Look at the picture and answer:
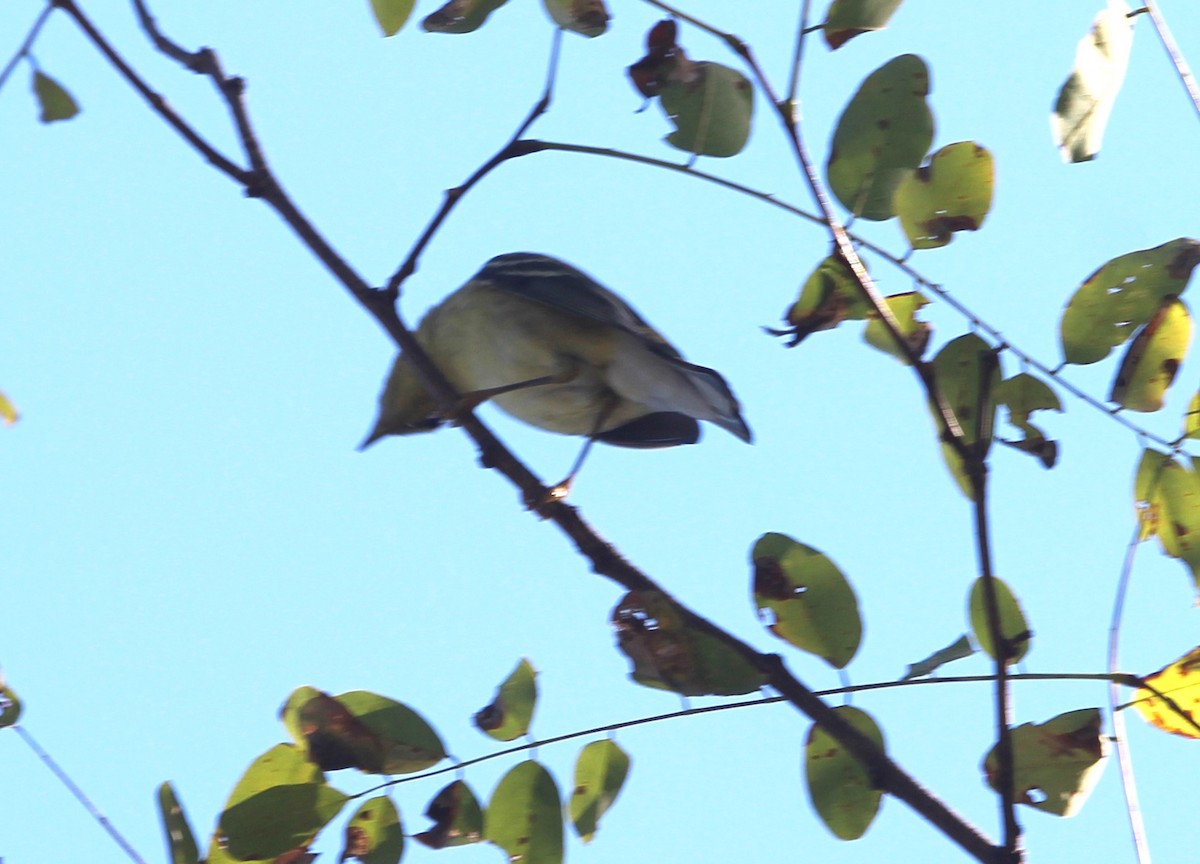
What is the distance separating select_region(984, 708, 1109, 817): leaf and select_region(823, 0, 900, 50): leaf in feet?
4.36

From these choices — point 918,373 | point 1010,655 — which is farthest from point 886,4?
point 1010,655

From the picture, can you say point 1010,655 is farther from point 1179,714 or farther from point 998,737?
point 1179,714

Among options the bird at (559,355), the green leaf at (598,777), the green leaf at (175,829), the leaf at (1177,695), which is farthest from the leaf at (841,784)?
the bird at (559,355)

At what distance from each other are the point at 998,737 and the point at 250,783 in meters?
1.34

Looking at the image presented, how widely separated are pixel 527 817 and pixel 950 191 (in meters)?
1.46

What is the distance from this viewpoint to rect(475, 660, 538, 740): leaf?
233 cm

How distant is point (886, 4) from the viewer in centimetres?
231

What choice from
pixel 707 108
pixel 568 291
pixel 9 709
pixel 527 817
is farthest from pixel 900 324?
pixel 568 291

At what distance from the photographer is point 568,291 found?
4562 mm

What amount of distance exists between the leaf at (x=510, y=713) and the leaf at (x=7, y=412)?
1.36 m

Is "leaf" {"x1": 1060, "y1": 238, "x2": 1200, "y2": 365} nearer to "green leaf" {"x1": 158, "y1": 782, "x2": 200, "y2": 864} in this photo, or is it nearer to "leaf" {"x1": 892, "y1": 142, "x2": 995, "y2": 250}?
"leaf" {"x1": 892, "y1": 142, "x2": 995, "y2": 250}

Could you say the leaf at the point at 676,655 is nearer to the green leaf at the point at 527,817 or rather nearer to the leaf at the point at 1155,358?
the green leaf at the point at 527,817

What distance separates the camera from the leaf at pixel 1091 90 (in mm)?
2143

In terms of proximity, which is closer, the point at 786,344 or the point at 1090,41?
the point at 1090,41
